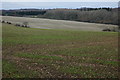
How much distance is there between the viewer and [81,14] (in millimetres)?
81750

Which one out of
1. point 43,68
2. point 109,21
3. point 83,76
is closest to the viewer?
point 83,76

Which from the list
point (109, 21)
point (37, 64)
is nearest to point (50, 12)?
point (109, 21)

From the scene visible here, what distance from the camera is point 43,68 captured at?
911cm

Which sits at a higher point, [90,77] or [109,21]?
[109,21]

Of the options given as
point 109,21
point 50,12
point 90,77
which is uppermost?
point 50,12

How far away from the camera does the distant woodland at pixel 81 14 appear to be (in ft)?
232

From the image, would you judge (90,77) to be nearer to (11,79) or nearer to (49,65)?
(49,65)

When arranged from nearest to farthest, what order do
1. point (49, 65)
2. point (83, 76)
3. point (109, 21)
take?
point (83, 76) → point (49, 65) → point (109, 21)

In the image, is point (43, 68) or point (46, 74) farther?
point (43, 68)

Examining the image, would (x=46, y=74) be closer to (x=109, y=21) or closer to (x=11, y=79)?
(x=11, y=79)

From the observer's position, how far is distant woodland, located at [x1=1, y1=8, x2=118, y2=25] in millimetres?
70562

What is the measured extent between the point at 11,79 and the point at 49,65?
2.78 metres

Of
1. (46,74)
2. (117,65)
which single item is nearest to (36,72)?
(46,74)

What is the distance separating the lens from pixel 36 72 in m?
8.37
